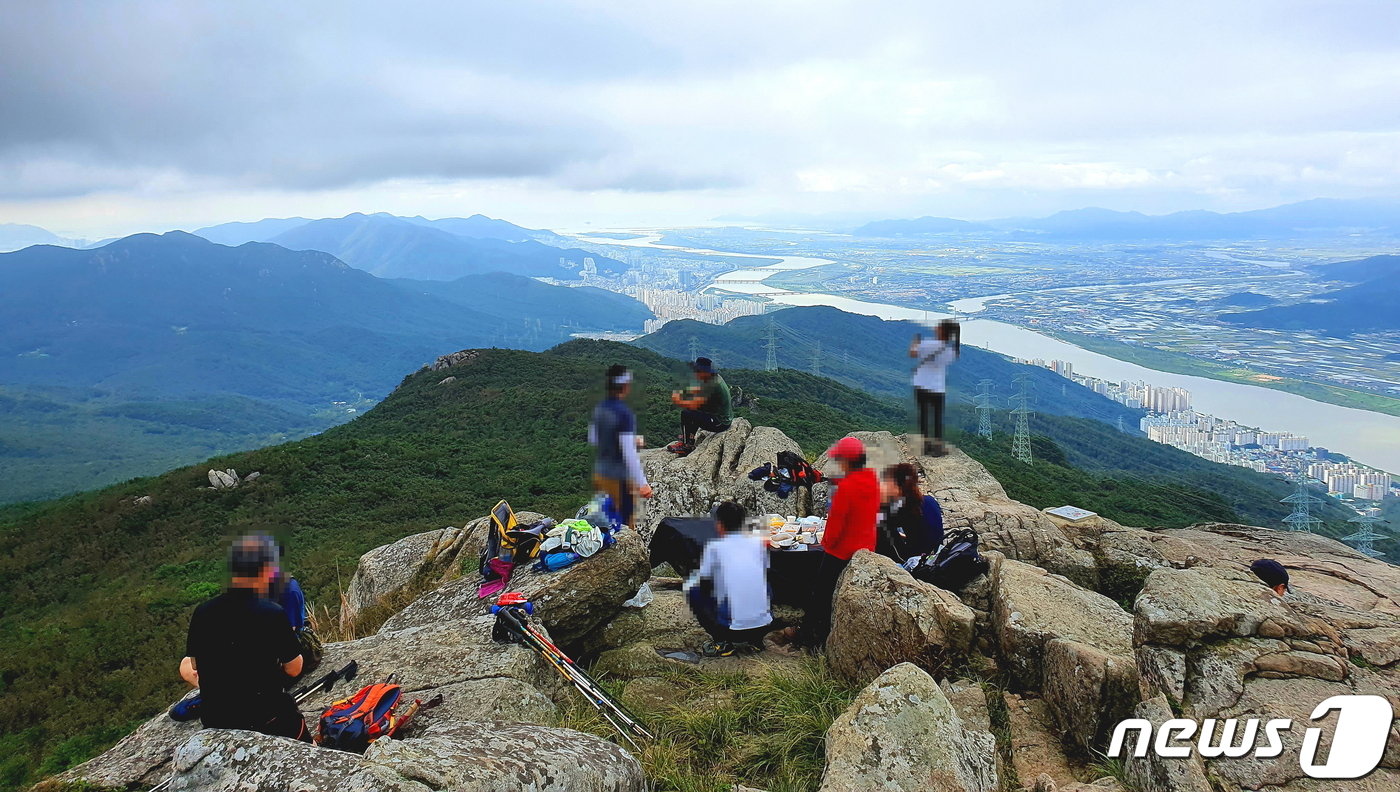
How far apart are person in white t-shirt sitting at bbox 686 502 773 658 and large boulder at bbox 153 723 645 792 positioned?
3.30m

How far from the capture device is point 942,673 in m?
6.45

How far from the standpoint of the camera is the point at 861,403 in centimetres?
5938

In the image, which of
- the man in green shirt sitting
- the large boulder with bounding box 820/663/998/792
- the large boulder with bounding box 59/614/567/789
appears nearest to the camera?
the large boulder with bounding box 820/663/998/792

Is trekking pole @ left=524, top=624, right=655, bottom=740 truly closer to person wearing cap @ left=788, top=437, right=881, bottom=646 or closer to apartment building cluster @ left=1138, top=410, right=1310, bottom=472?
person wearing cap @ left=788, top=437, right=881, bottom=646

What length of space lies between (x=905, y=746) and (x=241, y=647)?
4893 millimetres

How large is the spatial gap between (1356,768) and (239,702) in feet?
25.0

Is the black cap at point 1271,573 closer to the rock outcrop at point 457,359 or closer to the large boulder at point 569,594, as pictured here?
the large boulder at point 569,594

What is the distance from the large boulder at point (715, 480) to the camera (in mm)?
12164

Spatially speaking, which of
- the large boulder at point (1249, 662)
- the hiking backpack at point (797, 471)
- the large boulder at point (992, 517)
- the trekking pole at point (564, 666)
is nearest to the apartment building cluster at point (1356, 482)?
the large boulder at point (992, 517)

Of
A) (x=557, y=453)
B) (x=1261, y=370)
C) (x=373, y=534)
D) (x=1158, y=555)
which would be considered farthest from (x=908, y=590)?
(x=1261, y=370)

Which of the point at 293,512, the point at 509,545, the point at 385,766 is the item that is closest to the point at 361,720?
the point at 385,766

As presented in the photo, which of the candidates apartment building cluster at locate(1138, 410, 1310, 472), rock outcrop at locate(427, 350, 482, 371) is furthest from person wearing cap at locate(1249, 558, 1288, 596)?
apartment building cluster at locate(1138, 410, 1310, 472)

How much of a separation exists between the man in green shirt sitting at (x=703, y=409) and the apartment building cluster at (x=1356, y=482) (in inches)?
2439

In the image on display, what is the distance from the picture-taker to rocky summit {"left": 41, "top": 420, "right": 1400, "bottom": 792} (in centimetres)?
417
